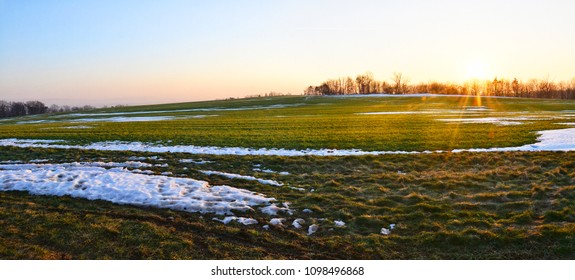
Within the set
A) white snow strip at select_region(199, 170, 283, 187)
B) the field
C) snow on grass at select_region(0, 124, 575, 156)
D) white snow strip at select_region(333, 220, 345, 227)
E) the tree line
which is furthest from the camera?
the tree line

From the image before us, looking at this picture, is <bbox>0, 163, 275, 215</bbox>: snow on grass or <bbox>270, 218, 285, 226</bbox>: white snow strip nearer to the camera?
<bbox>270, 218, 285, 226</bbox>: white snow strip

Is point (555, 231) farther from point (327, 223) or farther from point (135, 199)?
point (135, 199)

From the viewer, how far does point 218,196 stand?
11.0 meters

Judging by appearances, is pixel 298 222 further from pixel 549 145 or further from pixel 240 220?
pixel 549 145

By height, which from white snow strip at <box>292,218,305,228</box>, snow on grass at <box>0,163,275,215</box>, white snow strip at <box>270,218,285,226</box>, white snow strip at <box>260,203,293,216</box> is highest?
snow on grass at <box>0,163,275,215</box>

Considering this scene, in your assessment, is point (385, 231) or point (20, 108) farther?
point (20, 108)

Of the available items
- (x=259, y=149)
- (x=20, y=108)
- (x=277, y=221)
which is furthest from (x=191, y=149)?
(x=20, y=108)

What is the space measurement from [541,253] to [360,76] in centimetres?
15225

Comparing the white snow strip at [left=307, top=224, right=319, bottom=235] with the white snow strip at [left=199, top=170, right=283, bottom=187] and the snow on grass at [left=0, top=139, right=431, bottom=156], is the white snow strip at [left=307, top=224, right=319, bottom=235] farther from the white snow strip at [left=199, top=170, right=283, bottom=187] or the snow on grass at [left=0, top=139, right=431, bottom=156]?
the snow on grass at [left=0, top=139, right=431, bottom=156]

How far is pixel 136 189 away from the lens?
11500 millimetres

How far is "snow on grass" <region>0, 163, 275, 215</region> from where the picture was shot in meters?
10.4

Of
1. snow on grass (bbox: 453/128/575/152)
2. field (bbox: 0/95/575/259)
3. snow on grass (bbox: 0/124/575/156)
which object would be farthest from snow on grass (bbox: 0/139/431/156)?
snow on grass (bbox: 453/128/575/152)

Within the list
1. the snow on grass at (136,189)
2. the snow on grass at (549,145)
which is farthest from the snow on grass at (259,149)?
the snow on grass at (136,189)

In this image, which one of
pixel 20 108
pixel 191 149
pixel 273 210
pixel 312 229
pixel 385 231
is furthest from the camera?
pixel 20 108
